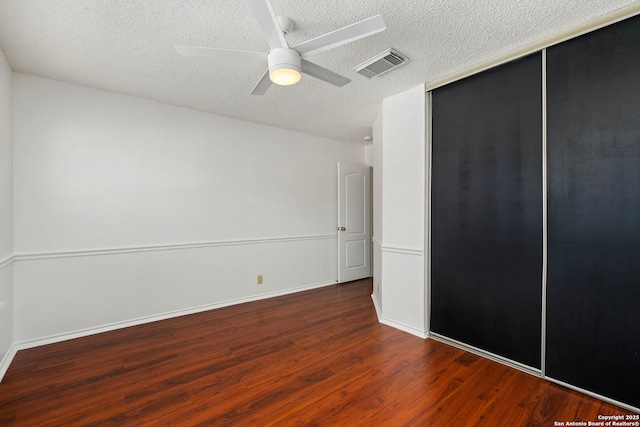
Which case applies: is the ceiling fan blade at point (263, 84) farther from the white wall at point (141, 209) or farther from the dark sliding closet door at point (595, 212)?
the dark sliding closet door at point (595, 212)

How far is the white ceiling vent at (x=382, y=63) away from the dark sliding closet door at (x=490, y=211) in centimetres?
65

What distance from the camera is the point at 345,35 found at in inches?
60.2

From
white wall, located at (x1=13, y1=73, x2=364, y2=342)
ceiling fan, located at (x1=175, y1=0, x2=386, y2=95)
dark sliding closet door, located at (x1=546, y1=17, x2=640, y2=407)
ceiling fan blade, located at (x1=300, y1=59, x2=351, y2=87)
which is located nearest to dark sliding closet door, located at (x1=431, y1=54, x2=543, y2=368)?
dark sliding closet door, located at (x1=546, y1=17, x2=640, y2=407)

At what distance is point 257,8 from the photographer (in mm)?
1366

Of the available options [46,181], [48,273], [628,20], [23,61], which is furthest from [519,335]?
[23,61]

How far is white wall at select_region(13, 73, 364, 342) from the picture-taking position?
2.69 m

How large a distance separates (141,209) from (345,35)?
2887 mm

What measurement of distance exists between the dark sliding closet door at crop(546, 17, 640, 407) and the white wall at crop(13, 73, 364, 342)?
3234 millimetres

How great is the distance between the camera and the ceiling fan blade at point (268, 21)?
4.42ft

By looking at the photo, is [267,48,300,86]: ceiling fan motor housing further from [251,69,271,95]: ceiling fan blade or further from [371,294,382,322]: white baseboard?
[371,294,382,322]: white baseboard

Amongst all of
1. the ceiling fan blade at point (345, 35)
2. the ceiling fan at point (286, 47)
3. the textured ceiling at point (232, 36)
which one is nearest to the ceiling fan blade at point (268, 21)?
the ceiling fan at point (286, 47)

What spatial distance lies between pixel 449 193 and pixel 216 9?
7.70 feet

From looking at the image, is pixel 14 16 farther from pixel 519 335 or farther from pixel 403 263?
pixel 519 335

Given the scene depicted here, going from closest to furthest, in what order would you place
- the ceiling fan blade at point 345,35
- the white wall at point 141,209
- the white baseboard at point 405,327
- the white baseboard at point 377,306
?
the ceiling fan blade at point 345,35
the white wall at point 141,209
the white baseboard at point 405,327
the white baseboard at point 377,306
